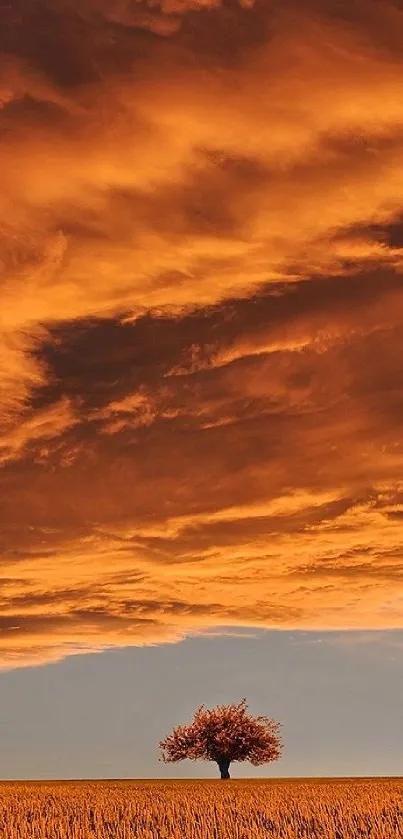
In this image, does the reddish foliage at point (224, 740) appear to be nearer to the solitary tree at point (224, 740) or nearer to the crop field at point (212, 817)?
the solitary tree at point (224, 740)

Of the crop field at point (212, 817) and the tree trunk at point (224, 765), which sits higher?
the tree trunk at point (224, 765)

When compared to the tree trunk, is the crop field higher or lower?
lower

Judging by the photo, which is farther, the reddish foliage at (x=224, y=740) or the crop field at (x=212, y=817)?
the reddish foliage at (x=224, y=740)

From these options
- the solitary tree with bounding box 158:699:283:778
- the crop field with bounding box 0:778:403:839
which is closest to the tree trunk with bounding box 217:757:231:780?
the solitary tree with bounding box 158:699:283:778

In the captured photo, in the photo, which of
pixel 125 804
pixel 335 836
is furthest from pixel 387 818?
pixel 125 804

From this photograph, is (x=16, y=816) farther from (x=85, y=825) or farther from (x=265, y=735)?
(x=265, y=735)

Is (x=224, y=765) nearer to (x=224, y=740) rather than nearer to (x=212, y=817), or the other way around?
(x=224, y=740)

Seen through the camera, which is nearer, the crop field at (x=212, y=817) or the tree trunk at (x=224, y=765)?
the crop field at (x=212, y=817)

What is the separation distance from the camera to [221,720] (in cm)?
9156

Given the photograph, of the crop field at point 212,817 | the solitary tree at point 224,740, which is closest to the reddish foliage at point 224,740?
the solitary tree at point 224,740

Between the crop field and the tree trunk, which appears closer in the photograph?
the crop field

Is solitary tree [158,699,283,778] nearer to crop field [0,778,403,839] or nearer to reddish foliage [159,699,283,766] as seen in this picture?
reddish foliage [159,699,283,766]

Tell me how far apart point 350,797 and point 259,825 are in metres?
9.42

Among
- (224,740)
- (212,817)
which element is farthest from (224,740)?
(212,817)
